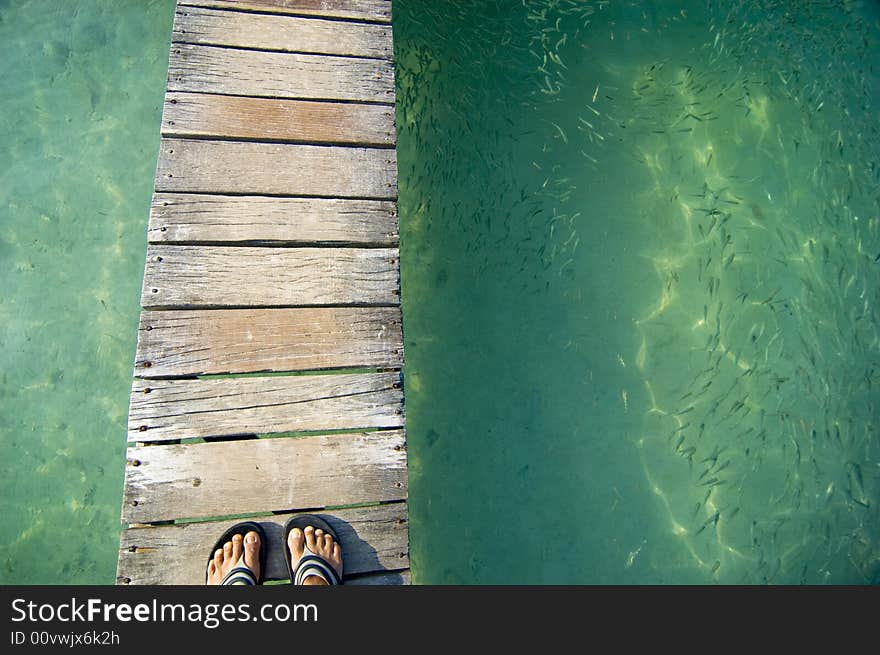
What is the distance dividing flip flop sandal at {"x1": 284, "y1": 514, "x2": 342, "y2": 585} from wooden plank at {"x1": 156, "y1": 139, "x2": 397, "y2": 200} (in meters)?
1.18

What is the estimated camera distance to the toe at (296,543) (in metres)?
1.77

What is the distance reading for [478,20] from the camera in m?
3.36

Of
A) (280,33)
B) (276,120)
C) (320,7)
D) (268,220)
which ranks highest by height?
(320,7)

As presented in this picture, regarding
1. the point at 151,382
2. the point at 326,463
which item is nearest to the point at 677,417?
the point at 326,463

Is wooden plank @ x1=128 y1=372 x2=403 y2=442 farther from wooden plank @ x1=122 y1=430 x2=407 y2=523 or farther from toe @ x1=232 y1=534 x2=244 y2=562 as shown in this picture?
toe @ x1=232 y1=534 x2=244 y2=562

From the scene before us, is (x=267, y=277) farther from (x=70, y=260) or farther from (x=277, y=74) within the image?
(x=70, y=260)

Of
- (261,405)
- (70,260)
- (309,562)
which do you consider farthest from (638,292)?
(70,260)

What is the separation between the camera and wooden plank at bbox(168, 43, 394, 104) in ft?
7.48

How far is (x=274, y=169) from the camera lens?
7.18ft

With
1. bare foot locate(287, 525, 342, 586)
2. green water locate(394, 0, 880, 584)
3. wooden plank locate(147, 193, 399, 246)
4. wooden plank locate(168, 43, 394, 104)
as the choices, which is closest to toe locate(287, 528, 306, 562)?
bare foot locate(287, 525, 342, 586)

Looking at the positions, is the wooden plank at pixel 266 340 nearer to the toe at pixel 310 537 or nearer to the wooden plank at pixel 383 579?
the toe at pixel 310 537

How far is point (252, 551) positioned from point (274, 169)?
1359 millimetres

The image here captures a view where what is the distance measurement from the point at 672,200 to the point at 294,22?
2.12 metres
